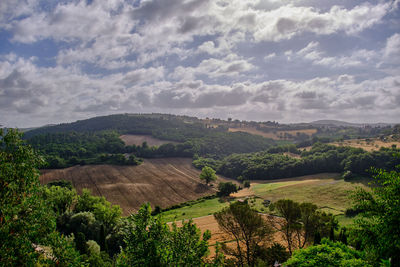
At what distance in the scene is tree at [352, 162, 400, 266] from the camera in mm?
15391

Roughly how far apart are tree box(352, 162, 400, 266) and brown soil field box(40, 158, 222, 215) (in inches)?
2719

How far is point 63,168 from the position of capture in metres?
116

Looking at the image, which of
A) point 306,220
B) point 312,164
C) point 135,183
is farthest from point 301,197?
point 135,183

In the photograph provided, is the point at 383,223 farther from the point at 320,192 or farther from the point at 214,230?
the point at 320,192

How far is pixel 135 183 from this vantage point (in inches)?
4065

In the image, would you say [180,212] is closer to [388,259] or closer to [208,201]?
[208,201]

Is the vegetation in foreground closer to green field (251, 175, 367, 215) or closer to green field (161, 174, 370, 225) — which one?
green field (161, 174, 370, 225)

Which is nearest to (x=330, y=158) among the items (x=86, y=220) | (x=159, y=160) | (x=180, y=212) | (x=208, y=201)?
(x=208, y=201)


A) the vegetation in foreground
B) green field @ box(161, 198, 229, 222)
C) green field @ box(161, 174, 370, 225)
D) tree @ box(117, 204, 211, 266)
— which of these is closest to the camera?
tree @ box(117, 204, 211, 266)

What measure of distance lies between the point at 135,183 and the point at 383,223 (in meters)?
97.5

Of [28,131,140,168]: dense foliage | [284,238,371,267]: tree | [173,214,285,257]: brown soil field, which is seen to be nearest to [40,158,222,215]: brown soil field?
[28,131,140,168]: dense foliage

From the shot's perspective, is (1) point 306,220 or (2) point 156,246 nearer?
(2) point 156,246

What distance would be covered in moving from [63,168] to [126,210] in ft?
193

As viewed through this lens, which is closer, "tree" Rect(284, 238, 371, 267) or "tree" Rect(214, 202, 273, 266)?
"tree" Rect(284, 238, 371, 267)
